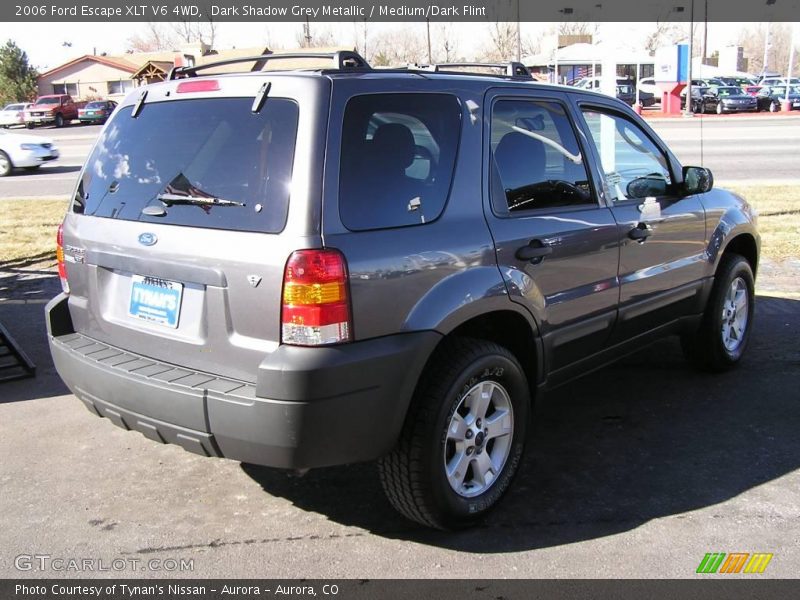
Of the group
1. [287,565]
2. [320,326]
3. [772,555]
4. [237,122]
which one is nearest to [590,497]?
[772,555]

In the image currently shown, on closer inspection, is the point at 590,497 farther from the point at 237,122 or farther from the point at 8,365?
the point at 8,365

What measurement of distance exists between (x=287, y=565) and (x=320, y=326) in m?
1.09

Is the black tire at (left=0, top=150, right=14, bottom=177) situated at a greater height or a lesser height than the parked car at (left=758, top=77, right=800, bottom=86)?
lesser

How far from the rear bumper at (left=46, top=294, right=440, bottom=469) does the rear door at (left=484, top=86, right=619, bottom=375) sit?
0.76m

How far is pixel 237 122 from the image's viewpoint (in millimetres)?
3139

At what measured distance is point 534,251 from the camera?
362 centimetres

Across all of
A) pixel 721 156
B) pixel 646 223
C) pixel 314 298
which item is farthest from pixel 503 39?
pixel 314 298

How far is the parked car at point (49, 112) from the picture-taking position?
48.4 meters

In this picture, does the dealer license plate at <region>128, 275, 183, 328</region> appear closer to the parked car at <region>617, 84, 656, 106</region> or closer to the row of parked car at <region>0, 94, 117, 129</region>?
the parked car at <region>617, 84, 656, 106</region>

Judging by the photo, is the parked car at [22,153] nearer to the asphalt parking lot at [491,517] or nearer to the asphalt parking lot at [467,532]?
the asphalt parking lot at [491,517]

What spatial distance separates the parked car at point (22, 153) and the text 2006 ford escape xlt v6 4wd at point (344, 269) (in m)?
19.4

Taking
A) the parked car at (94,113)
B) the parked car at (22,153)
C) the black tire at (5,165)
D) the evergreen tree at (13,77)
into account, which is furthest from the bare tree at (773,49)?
the black tire at (5,165)

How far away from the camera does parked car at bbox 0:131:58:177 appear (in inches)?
823
